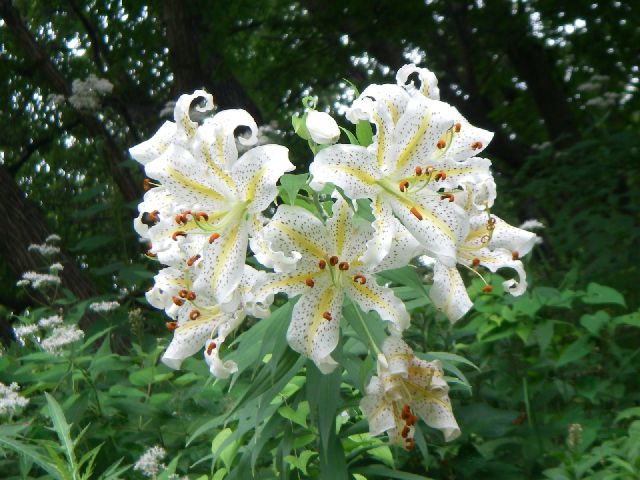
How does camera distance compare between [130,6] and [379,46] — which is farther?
[379,46]

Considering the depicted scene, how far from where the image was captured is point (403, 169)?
5.77ft

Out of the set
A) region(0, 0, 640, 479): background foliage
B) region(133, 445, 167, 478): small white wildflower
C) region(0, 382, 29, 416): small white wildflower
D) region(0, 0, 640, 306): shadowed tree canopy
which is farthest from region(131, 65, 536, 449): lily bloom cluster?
region(0, 0, 640, 306): shadowed tree canopy

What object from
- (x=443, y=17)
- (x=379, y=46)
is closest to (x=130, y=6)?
(x=379, y=46)

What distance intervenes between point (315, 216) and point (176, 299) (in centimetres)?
35

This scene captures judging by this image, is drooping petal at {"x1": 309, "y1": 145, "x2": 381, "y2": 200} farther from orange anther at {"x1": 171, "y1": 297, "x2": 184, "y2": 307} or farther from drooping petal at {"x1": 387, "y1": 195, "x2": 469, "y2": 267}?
orange anther at {"x1": 171, "y1": 297, "x2": 184, "y2": 307}

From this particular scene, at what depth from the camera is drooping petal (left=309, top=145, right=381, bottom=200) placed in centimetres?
167

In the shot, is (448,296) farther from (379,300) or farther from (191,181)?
(191,181)

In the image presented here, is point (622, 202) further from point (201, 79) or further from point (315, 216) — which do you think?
point (315, 216)

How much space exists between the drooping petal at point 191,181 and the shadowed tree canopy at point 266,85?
3016mm

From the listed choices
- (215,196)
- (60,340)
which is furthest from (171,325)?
(60,340)

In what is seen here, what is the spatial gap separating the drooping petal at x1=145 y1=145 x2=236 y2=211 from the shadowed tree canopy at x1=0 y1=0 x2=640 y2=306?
3016 mm

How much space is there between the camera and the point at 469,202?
182 cm

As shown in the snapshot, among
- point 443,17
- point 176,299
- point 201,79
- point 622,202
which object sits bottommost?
point 622,202

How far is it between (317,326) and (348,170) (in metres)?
0.30
